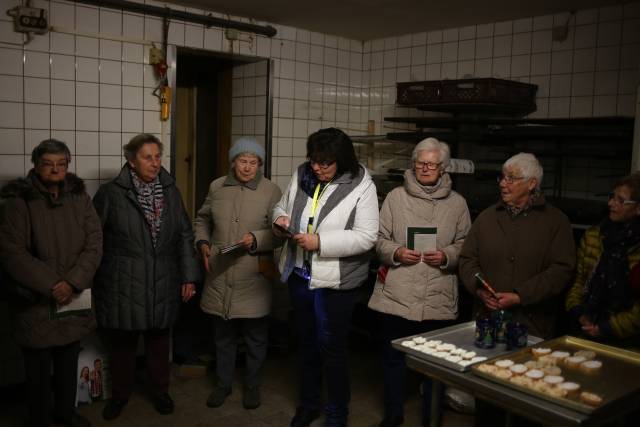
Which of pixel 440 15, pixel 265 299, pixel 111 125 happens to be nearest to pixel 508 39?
pixel 440 15

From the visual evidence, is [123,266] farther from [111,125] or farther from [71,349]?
[111,125]

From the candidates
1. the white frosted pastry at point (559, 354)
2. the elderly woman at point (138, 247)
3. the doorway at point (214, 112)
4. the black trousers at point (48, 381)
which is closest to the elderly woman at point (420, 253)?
the white frosted pastry at point (559, 354)

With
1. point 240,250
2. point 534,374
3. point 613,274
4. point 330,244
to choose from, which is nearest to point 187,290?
point 240,250

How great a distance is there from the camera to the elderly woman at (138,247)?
3010 millimetres

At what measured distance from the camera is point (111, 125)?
3.66 meters

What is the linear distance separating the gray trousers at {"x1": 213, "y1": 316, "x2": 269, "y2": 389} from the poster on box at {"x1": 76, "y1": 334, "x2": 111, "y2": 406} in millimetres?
625

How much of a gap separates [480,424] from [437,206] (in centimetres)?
100

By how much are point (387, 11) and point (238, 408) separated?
248 centimetres

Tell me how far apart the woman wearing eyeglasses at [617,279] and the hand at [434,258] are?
1.95 feet

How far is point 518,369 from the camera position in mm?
1921

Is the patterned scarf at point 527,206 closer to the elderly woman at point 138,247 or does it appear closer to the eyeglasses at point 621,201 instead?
the eyeglasses at point 621,201

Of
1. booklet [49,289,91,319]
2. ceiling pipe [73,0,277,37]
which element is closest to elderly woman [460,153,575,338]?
booklet [49,289,91,319]

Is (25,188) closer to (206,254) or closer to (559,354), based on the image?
(206,254)

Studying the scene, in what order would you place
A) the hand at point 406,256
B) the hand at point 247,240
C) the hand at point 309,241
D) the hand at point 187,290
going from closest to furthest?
1. the hand at point 309,241
2. the hand at point 406,256
3. the hand at point 247,240
4. the hand at point 187,290
